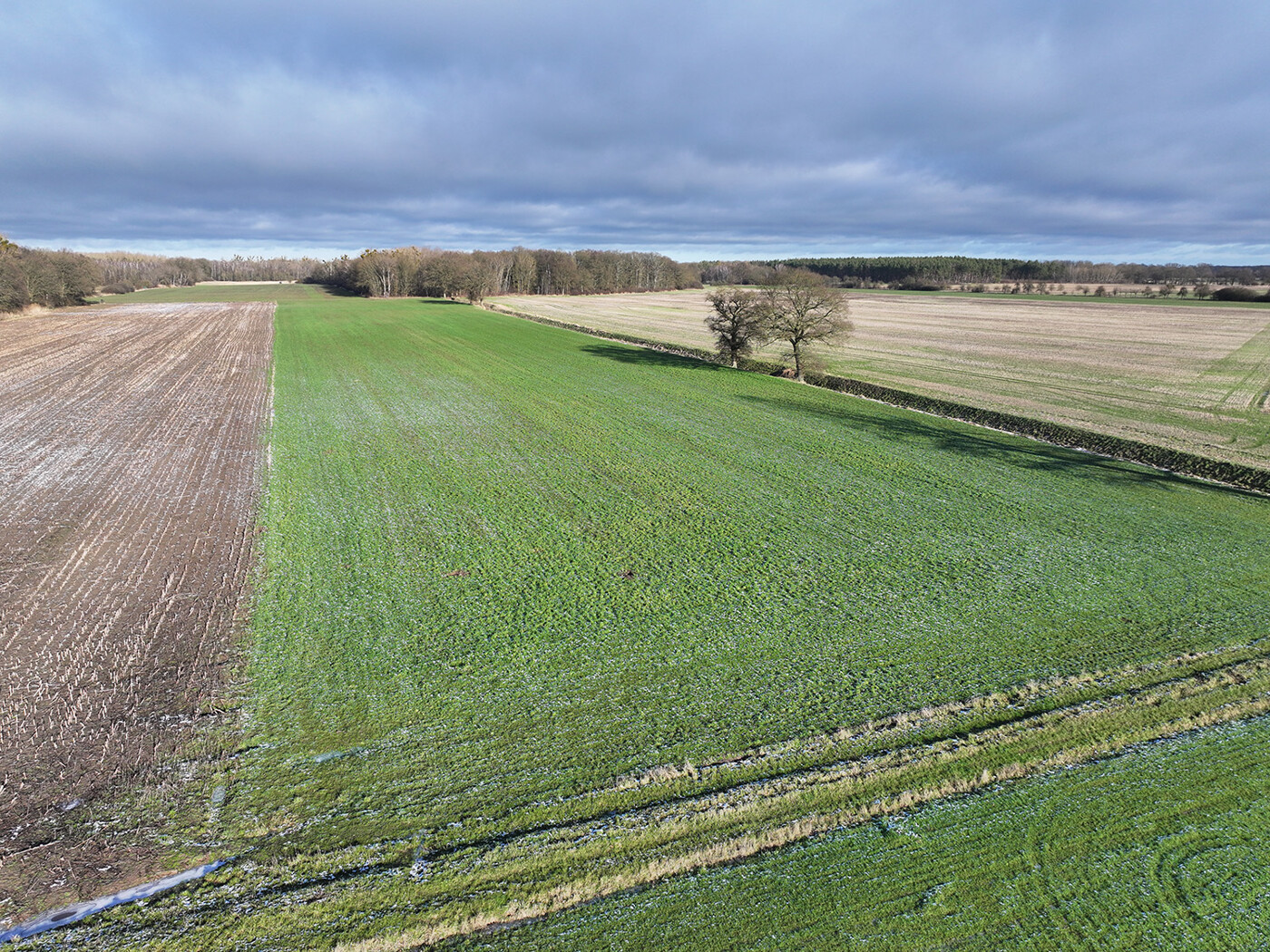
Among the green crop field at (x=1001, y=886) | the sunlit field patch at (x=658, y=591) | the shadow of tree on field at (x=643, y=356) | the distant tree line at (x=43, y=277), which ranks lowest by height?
the green crop field at (x=1001, y=886)

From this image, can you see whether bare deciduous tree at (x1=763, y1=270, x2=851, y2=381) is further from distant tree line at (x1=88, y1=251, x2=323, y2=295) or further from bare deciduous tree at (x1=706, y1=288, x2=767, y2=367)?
distant tree line at (x1=88, y1=251, x2=323, y2=295)

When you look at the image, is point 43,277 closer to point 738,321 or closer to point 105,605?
point 738,321

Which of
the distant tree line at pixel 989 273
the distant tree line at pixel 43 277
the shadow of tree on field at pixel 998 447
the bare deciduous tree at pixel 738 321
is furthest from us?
the distant tree line at pixel 989 273

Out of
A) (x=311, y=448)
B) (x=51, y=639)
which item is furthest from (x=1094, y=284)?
(x=51, y=639)

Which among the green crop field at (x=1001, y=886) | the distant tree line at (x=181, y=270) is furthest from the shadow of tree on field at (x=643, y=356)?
the distant tree line at (x=181, y=270)

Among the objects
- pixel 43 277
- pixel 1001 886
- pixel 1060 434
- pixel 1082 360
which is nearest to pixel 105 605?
pixel 1001 886

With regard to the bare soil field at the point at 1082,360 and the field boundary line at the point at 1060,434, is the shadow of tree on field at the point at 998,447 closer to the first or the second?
the field boundary line at the point at 1060,434

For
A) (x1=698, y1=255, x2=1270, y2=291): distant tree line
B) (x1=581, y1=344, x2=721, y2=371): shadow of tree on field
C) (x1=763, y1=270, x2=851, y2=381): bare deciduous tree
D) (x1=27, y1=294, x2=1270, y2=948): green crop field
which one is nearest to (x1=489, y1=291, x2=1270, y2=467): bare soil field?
(x1=763, y1=270, x2=851, y2=381): bare deciduous tree
